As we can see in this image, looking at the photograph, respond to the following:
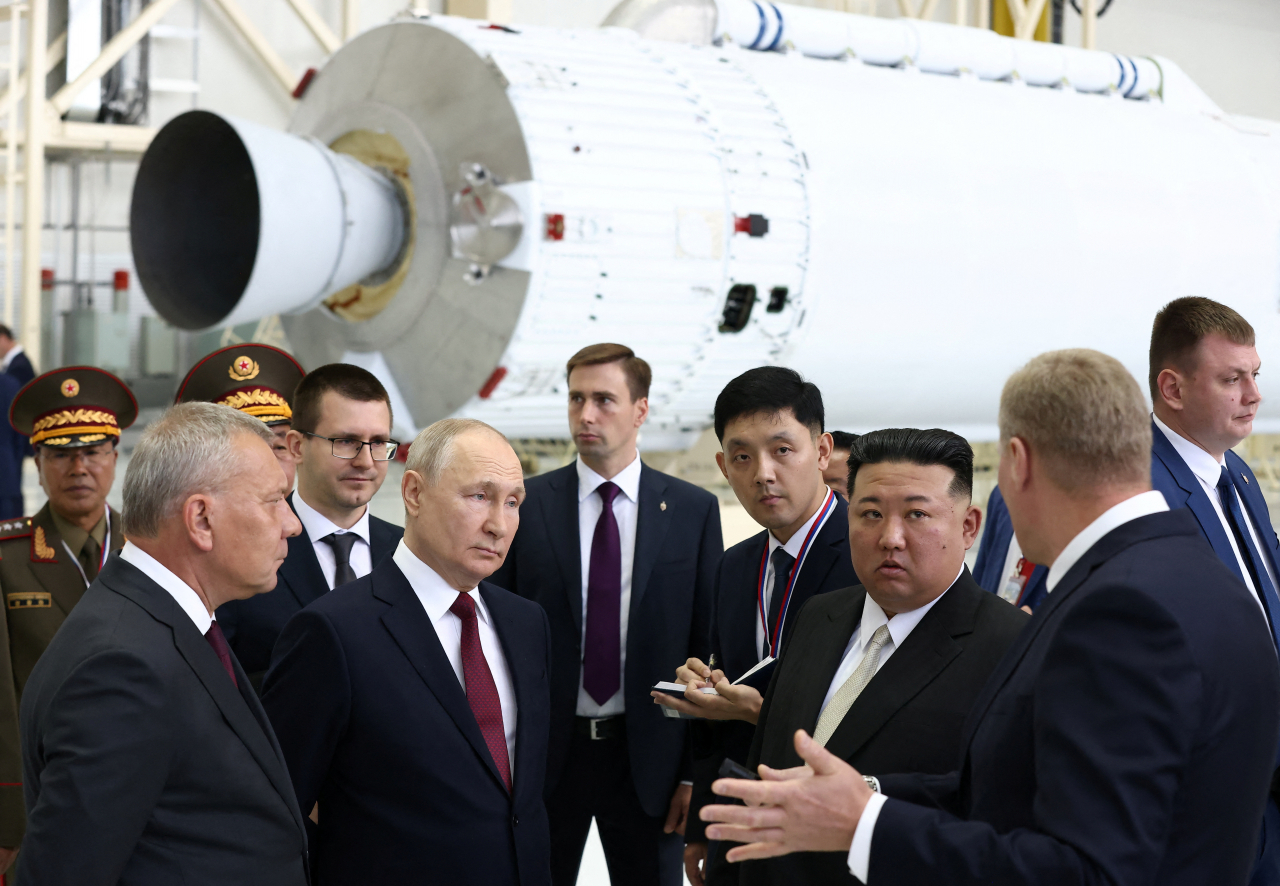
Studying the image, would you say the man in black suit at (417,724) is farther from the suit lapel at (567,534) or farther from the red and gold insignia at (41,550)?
the red and gold insignia at (41,550)

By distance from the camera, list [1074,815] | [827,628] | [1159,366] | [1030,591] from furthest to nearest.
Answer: [1030,591] → [1159,366] → [827,628] → [1074,815]

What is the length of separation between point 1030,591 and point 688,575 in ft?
3.05

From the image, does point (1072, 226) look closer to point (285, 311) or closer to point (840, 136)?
point (840, 136)

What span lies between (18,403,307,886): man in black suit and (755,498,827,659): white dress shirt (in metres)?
1.16

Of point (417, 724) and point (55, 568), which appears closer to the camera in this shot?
point (417, 724)

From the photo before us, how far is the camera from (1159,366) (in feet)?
9.49

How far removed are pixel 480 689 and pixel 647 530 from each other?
39.7 inches

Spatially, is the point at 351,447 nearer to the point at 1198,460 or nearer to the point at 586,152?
the point at 1198,460

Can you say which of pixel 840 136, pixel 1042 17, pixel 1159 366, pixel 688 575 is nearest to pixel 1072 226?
pixel 840 136

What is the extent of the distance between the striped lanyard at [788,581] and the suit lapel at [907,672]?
61 centimetres

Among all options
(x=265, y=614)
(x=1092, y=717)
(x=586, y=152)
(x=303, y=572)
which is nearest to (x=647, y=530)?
(x=303, y=572)

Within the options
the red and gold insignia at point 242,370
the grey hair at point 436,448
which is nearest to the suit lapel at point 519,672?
the grey hair at point 436,448

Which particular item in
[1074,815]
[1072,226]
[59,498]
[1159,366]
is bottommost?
[1074,815]

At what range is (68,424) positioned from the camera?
10.3 ft
